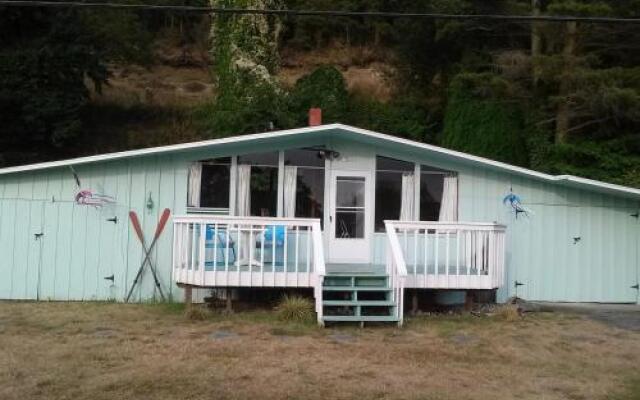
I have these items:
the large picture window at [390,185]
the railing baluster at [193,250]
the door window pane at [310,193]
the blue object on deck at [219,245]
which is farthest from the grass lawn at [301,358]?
the large picture window at [390,185]

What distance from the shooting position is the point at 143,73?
92.7ft

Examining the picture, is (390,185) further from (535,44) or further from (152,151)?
(535,44)

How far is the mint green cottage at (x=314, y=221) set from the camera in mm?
10867

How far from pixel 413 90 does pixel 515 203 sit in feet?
39.4

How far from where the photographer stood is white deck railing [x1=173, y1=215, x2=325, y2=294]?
10.4 meters

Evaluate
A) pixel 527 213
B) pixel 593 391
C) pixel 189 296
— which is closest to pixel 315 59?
pixel 527 213

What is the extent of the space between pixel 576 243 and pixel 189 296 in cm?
731

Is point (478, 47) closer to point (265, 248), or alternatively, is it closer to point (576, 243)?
point (576, 243)

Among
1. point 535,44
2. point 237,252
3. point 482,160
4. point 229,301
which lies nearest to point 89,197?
point 237,252

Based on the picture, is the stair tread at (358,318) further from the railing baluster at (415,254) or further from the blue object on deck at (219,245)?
the blue object on deck at (219,245)

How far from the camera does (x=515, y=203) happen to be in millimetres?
12781

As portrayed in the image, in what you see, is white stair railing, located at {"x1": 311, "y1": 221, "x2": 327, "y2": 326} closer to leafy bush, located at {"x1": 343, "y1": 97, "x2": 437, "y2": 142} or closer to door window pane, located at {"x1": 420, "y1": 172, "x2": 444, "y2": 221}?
door window pane, located at {"x1": 420, "y1": 172, "x2": 444, "y2": 221}

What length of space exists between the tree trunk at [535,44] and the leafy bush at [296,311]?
1089 cm

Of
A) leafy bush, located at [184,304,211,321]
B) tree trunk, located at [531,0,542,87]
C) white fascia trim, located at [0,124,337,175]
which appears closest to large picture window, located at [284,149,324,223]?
white fascia trim, located at [0,124,337,175]
